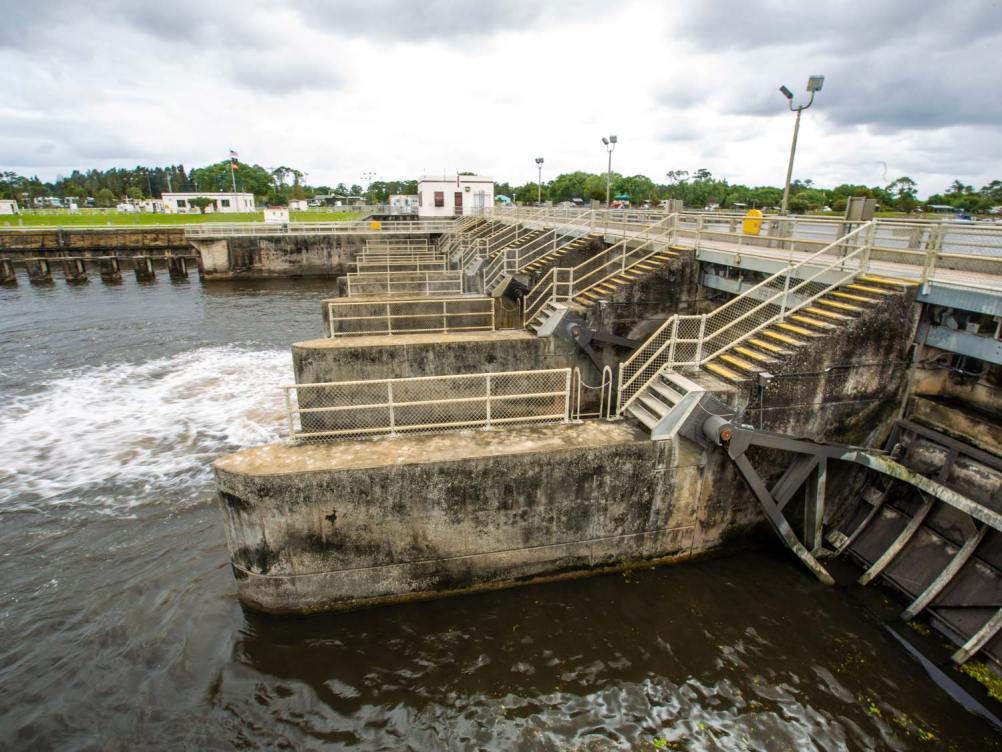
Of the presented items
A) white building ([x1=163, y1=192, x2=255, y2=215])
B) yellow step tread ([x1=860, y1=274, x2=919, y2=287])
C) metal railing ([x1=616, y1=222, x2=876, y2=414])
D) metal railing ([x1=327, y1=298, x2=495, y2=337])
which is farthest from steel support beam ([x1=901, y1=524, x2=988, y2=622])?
white building ([x1=163, y1=192, x2=255, y2=215])

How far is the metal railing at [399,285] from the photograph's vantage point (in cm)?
2080

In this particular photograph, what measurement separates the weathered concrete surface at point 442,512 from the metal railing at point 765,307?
6.50 feet

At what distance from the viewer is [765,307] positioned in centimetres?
1089

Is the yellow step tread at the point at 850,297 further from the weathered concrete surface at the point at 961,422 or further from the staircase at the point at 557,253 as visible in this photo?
the staircase at the point at 557,253

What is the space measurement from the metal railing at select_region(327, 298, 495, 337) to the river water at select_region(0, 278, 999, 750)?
23.5 ft

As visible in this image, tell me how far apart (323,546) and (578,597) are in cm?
399

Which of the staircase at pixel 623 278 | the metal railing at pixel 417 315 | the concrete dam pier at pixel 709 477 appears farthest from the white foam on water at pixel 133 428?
the staircase at pixel 623 278

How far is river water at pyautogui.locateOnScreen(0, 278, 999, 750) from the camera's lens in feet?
20.6

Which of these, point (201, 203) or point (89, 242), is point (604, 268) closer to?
point (89, 242)

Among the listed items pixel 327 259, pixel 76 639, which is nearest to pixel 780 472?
pixel 76 639

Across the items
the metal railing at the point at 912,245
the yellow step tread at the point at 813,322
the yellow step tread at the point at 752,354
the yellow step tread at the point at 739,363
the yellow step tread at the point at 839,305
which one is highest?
the metal railing at the point at 912,245

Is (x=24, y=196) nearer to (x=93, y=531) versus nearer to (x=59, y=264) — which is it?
(x=59, y=264)

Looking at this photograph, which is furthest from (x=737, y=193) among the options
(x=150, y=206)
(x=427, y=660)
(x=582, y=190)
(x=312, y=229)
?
(x=150, y=206)

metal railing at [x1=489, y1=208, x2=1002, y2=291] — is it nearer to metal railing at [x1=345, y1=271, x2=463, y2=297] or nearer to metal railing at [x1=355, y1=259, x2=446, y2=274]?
metal railing at [x1=345, y1=271, x2=463, y2=297]
